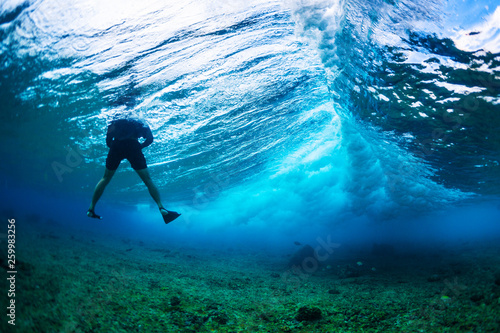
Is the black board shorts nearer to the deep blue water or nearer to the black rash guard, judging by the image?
the black rash guard

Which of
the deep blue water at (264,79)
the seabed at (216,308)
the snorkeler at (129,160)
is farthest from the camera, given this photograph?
the deep blue water at (264,79)

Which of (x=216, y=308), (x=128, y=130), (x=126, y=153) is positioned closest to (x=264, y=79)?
(x=128, y=130)

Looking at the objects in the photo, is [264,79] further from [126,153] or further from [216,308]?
[216,308]

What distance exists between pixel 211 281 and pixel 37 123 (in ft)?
58.2

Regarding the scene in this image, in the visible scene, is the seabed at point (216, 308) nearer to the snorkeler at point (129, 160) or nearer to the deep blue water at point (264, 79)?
the snorkeler at point (129, 160)

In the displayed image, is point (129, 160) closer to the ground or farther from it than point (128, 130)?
closer to the ground

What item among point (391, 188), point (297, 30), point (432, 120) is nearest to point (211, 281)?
point (297, 30)

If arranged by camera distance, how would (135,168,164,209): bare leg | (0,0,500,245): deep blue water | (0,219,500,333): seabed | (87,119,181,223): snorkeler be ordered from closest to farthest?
(0,219,500,333): seabed < (87,119,181,223): snorkeler < (135,168,164,209): bare leg < (0,0,500,245): deep blue water

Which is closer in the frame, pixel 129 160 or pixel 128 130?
pixel 129 160

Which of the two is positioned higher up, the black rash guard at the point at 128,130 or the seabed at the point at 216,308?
the black rash guard at the point at 128,130

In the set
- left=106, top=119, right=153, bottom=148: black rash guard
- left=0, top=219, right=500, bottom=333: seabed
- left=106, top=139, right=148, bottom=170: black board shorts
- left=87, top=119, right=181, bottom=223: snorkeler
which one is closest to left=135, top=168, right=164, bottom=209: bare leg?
left=87, top=119, right=181, bottom=223: snorkeler

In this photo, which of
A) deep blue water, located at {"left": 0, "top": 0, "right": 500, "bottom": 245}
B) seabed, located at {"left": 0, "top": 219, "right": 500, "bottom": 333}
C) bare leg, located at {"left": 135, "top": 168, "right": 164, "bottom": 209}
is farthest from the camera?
deep blue water, located at {"left": 0, "top": 0, "right": 500, "bottom": 245}

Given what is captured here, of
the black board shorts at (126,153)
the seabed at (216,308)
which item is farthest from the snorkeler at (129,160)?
the seabed at (216,308)

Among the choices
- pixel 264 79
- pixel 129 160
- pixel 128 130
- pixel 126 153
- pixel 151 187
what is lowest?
pixel 151 187
